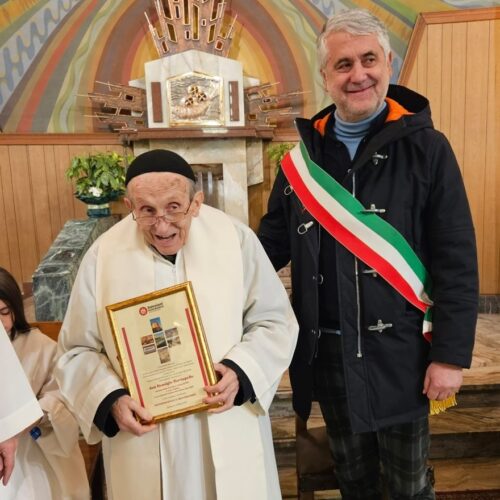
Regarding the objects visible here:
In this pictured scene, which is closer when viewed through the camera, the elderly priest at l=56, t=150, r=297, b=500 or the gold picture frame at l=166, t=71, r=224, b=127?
the elderly priest at l=56, t=150, r=297, b=500

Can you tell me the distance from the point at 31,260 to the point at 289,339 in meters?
4.43

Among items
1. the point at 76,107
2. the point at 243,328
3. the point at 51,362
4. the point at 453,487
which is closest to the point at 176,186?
the point at 243,328

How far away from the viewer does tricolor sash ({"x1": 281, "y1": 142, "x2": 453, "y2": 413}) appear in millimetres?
1597

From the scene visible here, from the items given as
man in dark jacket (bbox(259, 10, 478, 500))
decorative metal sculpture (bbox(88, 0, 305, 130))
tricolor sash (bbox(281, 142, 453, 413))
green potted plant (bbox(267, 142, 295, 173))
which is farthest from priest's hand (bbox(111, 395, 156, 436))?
decorative metal sculpture (bbox(88, 0, 305, 130))

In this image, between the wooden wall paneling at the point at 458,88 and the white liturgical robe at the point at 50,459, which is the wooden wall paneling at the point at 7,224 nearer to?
the white liturgical robe at the point at 50,459

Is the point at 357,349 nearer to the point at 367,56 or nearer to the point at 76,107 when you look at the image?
the point at 367,56

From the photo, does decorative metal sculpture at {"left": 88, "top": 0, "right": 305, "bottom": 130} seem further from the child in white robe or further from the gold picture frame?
the child in white robe

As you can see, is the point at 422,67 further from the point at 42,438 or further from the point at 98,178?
the point at 42,438

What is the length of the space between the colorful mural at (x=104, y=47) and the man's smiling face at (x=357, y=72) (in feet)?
12.0

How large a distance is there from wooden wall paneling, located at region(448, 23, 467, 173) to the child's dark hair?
168 inches

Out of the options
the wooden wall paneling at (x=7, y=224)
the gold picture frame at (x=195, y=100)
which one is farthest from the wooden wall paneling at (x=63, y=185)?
the gold picture frame at (x=195, y=100)

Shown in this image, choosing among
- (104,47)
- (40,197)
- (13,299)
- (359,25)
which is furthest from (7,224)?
(359,25)

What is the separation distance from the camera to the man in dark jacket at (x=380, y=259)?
1538mm

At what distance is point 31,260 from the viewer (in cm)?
529
